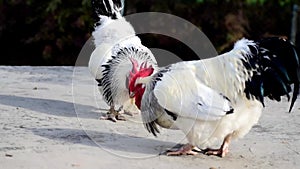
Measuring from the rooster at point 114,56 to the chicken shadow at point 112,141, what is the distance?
0.38 metres

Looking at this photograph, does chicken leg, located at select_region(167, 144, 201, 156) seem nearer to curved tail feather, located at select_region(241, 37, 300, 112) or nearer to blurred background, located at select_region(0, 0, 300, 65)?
curved tail feather, located at select_region(241, 37, 300, 112)

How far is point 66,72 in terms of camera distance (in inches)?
319

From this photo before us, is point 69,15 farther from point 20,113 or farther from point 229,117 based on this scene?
point 229,117

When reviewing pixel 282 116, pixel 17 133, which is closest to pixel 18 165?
pixel 17 133

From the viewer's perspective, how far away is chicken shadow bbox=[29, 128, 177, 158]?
14.8ft

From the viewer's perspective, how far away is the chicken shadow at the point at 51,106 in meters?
5.67

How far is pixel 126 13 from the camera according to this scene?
441 inches

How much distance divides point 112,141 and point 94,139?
0.13 meters

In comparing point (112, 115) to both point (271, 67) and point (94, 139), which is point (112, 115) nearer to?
point (94, 139)

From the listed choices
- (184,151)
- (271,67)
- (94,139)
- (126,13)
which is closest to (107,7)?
(94,139)

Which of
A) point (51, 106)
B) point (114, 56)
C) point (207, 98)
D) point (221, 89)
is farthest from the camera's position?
point (51, 106)

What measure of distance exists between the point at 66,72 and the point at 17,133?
3356 mm

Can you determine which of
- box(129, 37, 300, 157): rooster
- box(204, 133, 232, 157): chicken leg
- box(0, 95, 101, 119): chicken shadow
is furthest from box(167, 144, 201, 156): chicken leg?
box(0, 95, 101, 119): chicken shadow

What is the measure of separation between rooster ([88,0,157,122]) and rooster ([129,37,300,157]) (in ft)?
1.42
